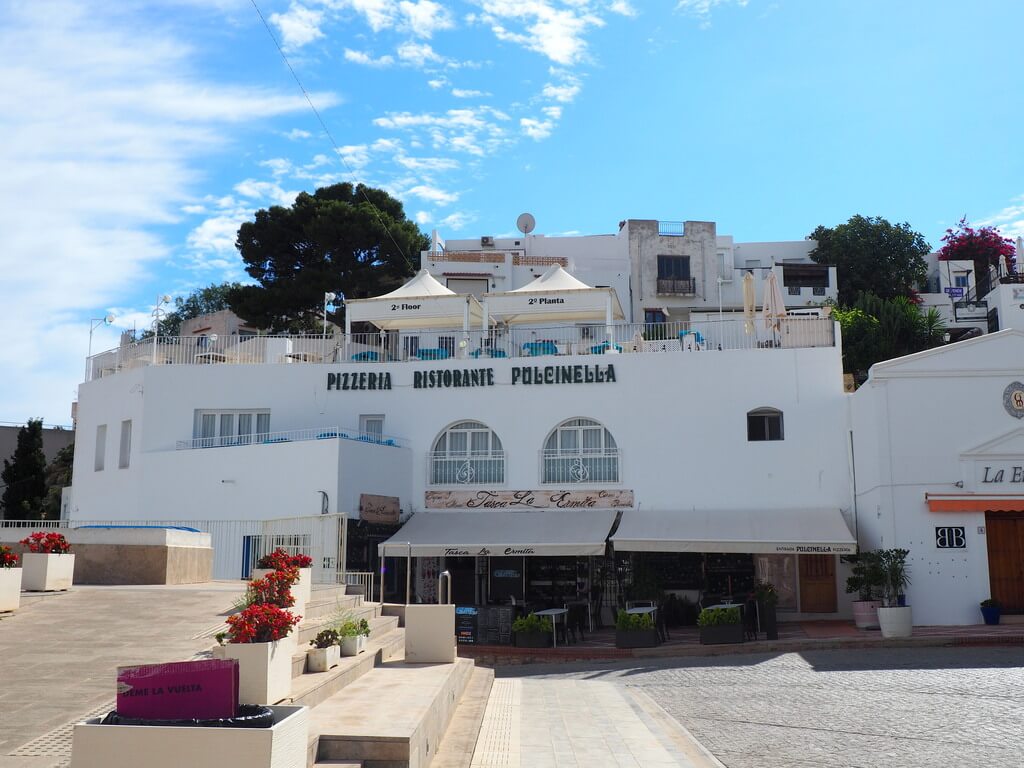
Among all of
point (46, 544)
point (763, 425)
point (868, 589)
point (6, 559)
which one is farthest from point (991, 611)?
point (6, 559)

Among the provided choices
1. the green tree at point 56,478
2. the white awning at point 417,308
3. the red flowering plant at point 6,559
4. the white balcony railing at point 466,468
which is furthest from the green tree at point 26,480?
the red flowering plant at point 6,559

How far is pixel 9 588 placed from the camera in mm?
13133

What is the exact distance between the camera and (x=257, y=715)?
562 cm

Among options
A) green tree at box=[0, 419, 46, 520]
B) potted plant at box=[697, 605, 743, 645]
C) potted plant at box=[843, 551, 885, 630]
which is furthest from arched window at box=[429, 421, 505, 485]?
green tree at box=[0, 419, 46, 520]

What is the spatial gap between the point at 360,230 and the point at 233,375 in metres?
16.2

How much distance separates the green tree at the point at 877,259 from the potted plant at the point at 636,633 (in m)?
31.5

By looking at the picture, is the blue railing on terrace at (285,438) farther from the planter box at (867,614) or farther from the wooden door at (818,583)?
the planter box at (867,614)

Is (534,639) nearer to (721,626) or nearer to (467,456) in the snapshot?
(721,626)

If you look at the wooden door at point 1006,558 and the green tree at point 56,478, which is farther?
the green tree at point 56,478

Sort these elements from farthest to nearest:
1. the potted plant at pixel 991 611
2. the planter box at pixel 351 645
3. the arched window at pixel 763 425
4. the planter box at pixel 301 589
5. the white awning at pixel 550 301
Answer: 1. the white awning at pixel 550 301
2. the arched window at pixel 763 425
3. the potted plant at pixel 991 611
4. the planter box at pixel 301 589
5. the planter box at pixel 351 645

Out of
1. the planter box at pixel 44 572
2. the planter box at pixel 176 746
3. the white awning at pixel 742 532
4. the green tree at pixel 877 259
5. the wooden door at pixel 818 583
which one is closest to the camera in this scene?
the planter box at pixel 176 746

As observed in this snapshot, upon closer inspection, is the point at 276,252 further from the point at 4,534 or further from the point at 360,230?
the point at 4,534

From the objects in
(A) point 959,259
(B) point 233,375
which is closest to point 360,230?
(B) point 233,375

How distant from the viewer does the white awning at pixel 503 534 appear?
902 inches
